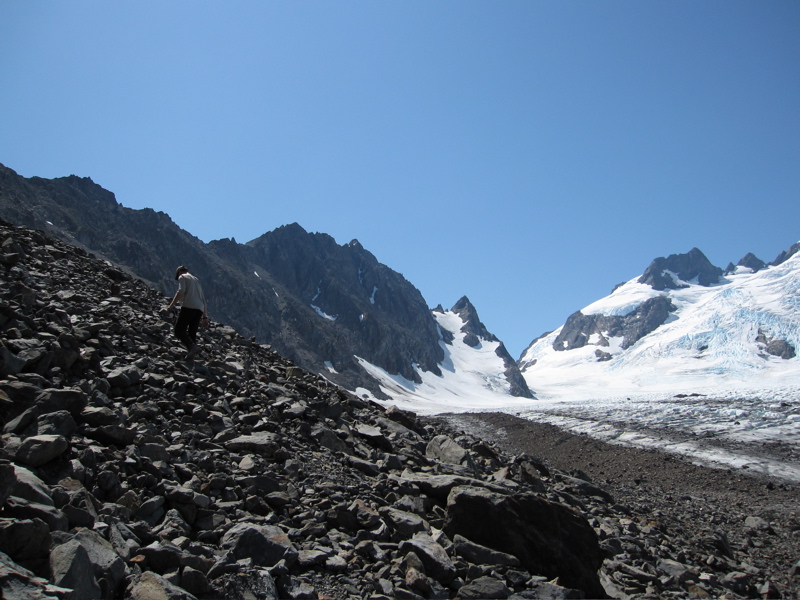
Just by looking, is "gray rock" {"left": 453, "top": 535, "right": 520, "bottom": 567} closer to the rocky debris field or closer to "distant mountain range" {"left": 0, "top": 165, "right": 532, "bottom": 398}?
the rocky debris field

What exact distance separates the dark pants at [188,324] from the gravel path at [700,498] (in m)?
11.8

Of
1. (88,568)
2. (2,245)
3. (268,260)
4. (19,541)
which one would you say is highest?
(268,260)

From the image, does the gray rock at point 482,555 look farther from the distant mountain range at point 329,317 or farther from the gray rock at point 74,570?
the distant mountain range at point 329,317

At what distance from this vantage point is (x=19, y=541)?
3.39m

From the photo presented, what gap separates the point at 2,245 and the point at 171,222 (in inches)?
5134

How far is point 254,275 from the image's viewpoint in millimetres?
145250

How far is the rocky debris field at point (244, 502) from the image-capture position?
4133mm

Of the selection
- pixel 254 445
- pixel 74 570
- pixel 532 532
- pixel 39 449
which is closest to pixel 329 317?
pixel 254 445

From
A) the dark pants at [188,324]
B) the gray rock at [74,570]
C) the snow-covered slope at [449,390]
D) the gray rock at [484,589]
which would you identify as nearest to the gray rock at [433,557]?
the gray rock at [484,589]

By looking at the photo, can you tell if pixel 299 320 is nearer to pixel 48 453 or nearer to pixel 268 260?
pixel 268 260

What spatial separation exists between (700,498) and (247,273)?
140180mm

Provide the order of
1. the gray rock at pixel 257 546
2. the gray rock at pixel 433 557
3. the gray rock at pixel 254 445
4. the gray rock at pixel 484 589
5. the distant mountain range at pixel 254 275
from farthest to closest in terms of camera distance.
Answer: the distant mountain range at pixel 254 275
the gray rock at pixel 254 445
the gray rock at pixel 433 557
the gray rock at pixel 484 589
the gray rock at pixel 257 546

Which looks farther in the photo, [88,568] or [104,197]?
[104,197]

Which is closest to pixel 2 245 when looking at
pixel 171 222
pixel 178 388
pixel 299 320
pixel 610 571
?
pixel 178 388
